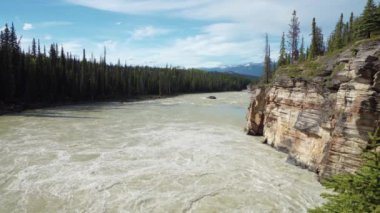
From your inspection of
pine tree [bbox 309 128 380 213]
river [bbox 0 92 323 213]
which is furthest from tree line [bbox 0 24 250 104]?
pine tree [bbox 309 128 380 213]

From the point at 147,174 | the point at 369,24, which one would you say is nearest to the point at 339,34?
the point at 369,24

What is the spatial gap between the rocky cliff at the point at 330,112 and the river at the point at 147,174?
138 cm

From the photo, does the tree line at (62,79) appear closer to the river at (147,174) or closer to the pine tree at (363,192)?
the river at (147,174)

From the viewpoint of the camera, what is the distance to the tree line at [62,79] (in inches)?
2330

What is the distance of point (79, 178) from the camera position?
17.5m

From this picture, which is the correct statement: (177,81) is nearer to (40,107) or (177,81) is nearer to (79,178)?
(40,107)

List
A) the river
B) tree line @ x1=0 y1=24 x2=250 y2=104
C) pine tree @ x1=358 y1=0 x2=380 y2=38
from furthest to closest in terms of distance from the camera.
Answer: tree line @ x1=0 y1=24 x2=250 y2=104
pine tree @ x1=358 y1=0 x2=380 y2=38
the river

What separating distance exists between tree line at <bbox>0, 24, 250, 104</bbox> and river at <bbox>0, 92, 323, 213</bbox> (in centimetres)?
3223

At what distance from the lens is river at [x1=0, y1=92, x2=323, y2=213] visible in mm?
14555

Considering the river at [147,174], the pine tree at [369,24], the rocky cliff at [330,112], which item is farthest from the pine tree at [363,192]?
the pine tree at [369,24]

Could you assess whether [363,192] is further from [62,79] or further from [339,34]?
[62,79]

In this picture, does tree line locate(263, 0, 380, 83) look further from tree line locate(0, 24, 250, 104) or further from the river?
tree line locate(0, 24, 250, 104)

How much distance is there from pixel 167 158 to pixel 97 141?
8.22 metres

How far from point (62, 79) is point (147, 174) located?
192 feet
